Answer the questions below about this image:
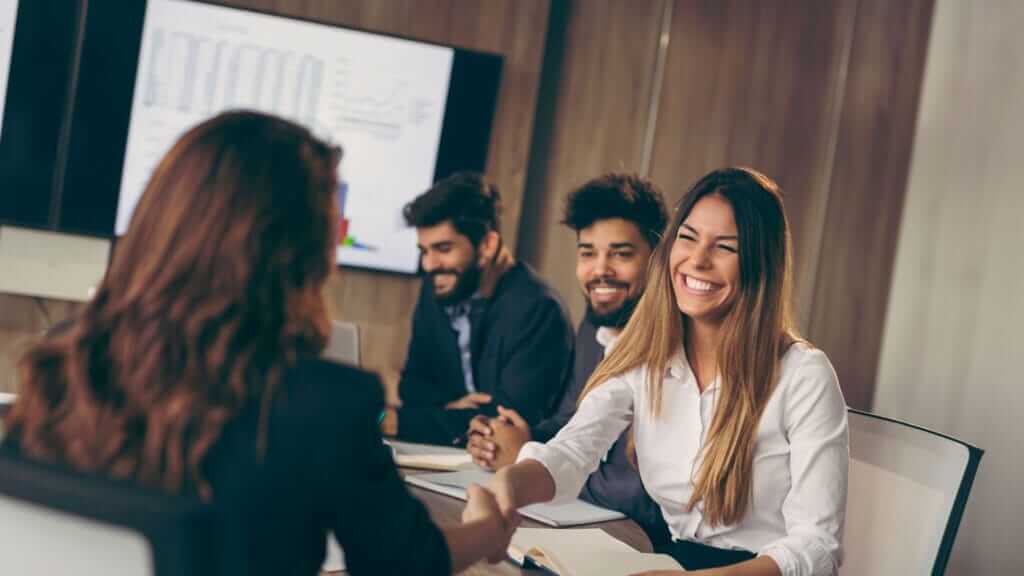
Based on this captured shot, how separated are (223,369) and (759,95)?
4.10 metres

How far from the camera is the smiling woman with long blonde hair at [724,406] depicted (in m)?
1.80

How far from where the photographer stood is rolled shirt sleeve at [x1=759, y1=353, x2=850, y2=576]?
1.64 meters

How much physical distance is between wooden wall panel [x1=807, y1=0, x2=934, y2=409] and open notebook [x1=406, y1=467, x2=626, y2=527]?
300cm

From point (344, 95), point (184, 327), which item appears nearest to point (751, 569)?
point (184, 327)

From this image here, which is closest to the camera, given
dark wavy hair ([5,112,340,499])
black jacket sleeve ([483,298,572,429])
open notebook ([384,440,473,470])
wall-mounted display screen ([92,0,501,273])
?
dark wavy hair ([5,112,340,499])

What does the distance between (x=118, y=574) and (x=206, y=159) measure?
0.39 m

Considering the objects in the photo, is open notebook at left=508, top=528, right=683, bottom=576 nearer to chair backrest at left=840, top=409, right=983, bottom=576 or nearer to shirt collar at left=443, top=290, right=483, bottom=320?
chair backrest at left=840, top=409, right=983, bottom=576

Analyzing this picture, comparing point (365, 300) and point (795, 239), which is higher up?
point (795, 239)

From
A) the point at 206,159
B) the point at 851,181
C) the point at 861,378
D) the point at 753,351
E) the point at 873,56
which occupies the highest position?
the point at 873,56

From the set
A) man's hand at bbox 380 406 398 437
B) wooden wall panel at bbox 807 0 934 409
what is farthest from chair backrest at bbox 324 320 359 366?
wooden wall panel at bbox 807 0 934 409

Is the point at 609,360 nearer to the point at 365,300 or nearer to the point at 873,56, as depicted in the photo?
the point at 365,300

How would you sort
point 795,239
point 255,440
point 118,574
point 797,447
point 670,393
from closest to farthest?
1. point 118,574
2. point 255,440
3. point 797,447
4. point 670,393
5. point 795,239

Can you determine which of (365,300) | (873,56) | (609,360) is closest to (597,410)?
(609,360)

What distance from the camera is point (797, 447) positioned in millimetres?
1781
